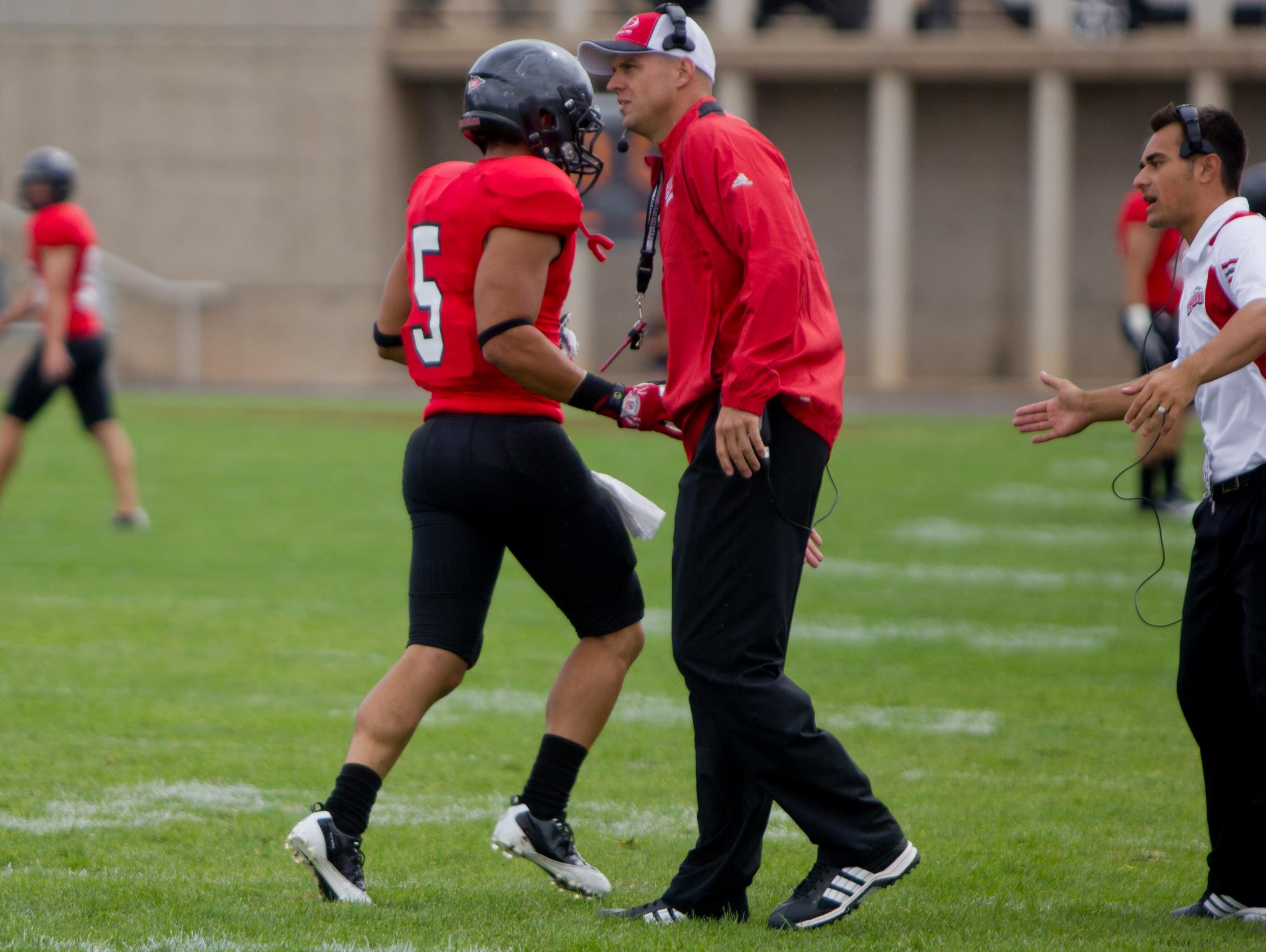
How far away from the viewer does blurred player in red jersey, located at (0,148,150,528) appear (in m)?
10.3

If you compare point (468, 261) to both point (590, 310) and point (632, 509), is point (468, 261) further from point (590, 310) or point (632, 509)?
point (590, 310)

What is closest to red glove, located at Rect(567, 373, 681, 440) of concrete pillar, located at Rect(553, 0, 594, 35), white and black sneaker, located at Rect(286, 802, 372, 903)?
white and black sneaker, located at Rect(286, 802, 372, 903)

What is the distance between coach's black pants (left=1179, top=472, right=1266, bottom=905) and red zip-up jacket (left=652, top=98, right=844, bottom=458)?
0.92 metres

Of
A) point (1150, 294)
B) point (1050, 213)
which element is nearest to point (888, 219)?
point (1050, 213)

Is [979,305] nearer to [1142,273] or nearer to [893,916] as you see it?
[1142,273]

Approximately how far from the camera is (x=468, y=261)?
13.4ft

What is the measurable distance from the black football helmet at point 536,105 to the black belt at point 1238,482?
65.2 inches

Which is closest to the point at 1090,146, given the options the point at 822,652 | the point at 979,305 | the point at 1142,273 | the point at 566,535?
the point at 979,305

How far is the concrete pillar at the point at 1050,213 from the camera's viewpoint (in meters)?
30.1

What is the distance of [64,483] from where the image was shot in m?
13.6

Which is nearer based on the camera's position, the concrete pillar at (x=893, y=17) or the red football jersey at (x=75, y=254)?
the red football jersey at (x=75, y=254)

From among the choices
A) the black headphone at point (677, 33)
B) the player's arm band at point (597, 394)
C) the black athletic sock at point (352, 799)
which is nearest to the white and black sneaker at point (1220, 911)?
the player's arm band at point (597, 394)

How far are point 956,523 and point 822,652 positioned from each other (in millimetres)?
4569

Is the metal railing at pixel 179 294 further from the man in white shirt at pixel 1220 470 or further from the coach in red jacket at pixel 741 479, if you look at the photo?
the man in white shirt at pixel 1220 470
